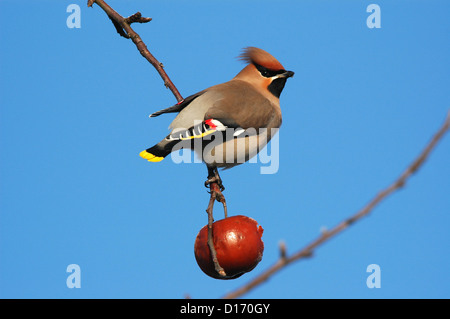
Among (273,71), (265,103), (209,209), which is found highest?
(273,71)

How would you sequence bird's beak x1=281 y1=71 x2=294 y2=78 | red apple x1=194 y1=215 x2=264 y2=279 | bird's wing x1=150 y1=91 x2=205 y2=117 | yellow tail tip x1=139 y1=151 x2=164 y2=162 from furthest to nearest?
bird's beak x1=281 y1=71 x2=294 y2=78 < bird's wing x1=150 y1=91 x2=205 y2=117 < yellow tail tip x1=139 y1=151 x2=164 y2=162 < red apple x1=194 y1=215 x2=264 y2=279

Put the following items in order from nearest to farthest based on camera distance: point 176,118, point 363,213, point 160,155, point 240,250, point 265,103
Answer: point 363,213 → point 240,250 → point 160,155 → point 176,118 → point 265,103

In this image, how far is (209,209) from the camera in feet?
7.41

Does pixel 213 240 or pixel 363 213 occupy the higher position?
pixel 213 240

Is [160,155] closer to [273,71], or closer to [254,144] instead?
[254,144]

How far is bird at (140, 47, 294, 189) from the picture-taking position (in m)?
2.83

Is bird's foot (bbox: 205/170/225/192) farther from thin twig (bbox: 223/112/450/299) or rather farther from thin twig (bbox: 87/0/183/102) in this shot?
thin twig (bbox: 223/112/450/299)

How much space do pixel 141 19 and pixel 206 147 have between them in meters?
0.83

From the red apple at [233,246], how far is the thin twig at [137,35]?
1.05 meters

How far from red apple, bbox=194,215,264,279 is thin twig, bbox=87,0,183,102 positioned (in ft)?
3.44

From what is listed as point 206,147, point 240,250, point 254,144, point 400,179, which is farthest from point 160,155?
point 400,179

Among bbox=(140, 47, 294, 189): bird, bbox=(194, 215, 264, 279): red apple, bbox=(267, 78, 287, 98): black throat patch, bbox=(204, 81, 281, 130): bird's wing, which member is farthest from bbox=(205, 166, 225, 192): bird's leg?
bbox=(267, 78, 287, 98): black throat patch

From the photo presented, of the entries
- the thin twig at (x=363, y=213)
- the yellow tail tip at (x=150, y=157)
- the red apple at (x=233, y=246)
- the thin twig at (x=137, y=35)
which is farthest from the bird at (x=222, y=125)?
the thin twig at (x=363, y=213)

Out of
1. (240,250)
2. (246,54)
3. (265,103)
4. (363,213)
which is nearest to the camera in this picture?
(363,213)
